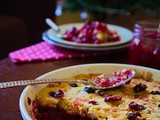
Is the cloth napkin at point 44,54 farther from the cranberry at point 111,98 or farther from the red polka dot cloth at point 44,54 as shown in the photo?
the cranberry at point 111,98

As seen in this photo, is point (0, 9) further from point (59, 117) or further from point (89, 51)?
point (59, 117)

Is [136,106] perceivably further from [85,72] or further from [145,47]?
[145,47]

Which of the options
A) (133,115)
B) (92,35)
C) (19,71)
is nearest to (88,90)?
(133,115)

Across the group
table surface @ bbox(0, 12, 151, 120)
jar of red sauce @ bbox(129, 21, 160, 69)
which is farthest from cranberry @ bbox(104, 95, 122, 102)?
jar of red sauce @ bbox(129, 21, 160, 69)

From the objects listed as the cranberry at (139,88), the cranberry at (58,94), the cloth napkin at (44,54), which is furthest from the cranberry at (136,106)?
the cloth napkin at (44,54)

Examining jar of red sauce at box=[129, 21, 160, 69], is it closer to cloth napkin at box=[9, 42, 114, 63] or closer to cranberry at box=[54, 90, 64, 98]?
cloth napkin at box=[9, 42, 114, 63]

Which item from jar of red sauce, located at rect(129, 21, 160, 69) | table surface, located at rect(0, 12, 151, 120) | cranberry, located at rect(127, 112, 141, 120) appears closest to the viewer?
cranberry, located at rect(127, 112, 141, 120)
